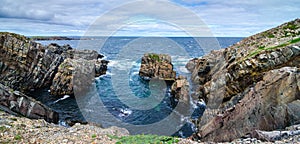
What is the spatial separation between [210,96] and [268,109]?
20.6 meters

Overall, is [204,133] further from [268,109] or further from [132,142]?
[132,142]

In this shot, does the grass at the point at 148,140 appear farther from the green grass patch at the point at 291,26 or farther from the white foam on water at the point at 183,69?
the white foam on water at the point at 183,69

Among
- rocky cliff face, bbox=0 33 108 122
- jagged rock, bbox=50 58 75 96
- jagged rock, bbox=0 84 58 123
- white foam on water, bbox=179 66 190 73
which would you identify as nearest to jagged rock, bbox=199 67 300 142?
jagged rock, bbox=0 84 58 123

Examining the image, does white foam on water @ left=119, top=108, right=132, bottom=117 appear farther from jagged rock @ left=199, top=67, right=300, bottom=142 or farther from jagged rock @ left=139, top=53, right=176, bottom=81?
jagged rock @ left=139, top=53, right=176, bottom=81

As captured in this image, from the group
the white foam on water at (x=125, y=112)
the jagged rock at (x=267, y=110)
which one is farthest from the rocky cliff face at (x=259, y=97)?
the white foam on water at (x=125, y=112)

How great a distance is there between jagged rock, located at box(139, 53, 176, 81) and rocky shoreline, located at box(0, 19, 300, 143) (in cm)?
792

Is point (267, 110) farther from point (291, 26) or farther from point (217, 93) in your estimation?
point (291, 26)

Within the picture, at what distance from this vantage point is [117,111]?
1427 inches

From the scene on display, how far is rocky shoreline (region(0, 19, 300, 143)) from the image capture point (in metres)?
14.3

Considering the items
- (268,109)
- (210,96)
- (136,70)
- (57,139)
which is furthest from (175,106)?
(136,70)

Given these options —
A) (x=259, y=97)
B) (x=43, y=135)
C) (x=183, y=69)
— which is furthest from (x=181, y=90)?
(x=183, y=69)

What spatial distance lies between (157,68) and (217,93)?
28.8m

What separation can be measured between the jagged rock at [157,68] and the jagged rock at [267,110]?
39947mm

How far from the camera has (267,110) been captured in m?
15.1
